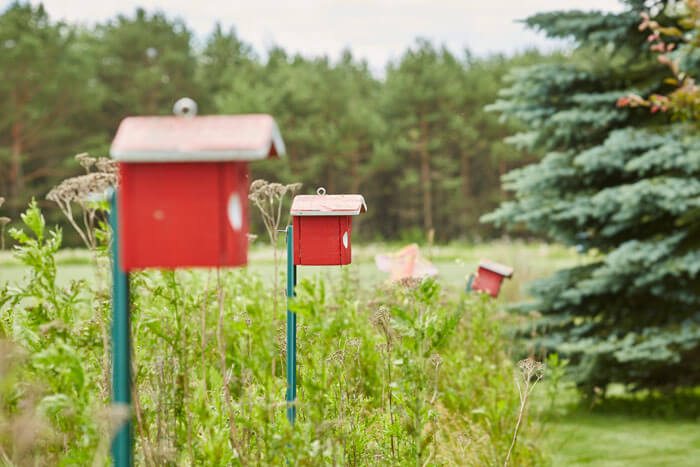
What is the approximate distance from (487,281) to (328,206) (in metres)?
2.32

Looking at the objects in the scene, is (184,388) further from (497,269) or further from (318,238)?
(497,269)

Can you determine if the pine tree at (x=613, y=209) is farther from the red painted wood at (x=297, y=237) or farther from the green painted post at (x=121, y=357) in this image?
the green painted post at (x=121, y=357)

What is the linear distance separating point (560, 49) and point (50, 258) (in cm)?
3266

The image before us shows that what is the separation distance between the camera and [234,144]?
1.55m

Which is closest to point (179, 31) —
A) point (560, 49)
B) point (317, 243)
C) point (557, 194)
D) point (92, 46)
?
point (92, 46)

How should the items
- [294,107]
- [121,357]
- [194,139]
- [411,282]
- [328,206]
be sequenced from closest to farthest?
[194,139], [121,357], [411,282], [328,206], [294,107]

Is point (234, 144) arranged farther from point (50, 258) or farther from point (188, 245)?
point (50, 258)

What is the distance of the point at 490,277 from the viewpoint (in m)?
4.70

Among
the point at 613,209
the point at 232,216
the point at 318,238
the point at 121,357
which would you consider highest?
the point at 232,216

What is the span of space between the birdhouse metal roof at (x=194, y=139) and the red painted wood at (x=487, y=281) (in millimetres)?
3286

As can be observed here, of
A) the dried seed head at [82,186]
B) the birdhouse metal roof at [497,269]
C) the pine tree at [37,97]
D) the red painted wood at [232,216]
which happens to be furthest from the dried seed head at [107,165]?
the pine tree at [37,97]

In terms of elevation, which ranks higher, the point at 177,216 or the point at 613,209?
the point at 177,216

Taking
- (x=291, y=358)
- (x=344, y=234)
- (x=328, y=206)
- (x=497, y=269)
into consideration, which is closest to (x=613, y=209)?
(x=497, y=269)

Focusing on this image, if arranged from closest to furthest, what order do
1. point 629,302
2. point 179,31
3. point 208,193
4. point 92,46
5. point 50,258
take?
point 208,193, point 50,258, point 629,302, point 92,46, point 179,31
